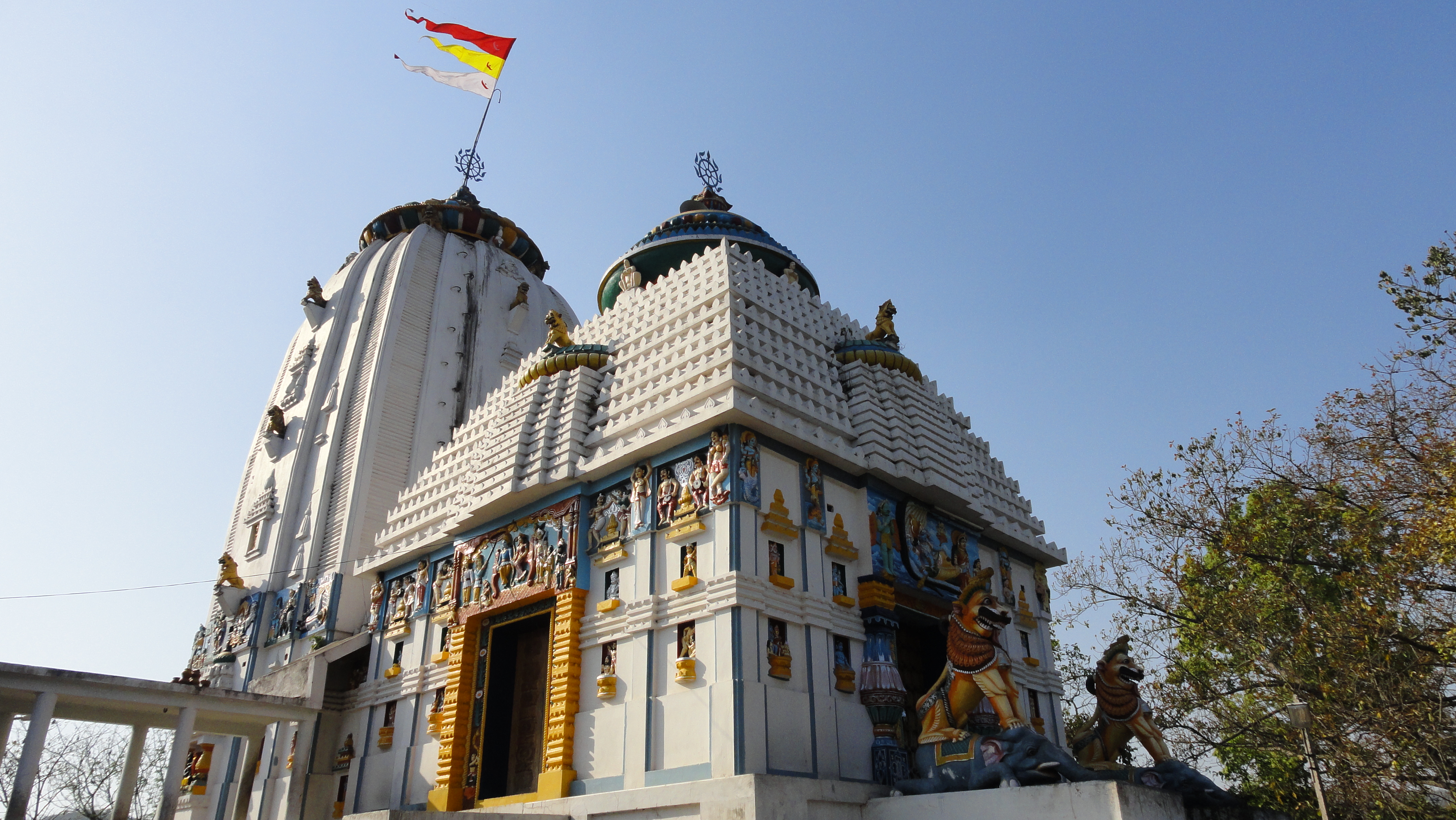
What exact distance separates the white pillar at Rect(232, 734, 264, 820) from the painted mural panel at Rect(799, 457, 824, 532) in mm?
11352

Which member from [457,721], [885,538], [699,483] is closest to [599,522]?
[699,483]

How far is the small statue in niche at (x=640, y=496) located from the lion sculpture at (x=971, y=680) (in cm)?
425

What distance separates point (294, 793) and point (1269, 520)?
57.6 feet

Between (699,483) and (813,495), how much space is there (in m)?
1.60

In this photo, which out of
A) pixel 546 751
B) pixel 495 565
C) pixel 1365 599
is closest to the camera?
pixel 546 751

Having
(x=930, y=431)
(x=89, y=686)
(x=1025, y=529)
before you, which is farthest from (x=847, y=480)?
(x=89, y=686)

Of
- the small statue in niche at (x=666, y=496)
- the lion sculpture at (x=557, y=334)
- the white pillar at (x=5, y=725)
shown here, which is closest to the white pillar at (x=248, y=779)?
the white pillar at (x=5, y=725)

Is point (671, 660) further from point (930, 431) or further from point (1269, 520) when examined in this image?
point (1269, 520)

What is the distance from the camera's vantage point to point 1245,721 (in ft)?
52.5

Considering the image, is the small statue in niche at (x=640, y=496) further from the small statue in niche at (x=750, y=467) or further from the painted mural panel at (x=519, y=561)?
the small statue in niche at (x=750, y=467)

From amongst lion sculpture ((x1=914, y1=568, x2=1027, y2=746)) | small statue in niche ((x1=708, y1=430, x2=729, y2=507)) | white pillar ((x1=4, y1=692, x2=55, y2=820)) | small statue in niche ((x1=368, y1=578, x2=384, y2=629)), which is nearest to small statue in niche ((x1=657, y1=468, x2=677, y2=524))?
small statue in niche ((x1=708, y1=430, x2=729, y2=507))

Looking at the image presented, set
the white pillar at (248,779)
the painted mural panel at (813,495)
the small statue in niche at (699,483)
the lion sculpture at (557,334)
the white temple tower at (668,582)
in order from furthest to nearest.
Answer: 1. the white pillar at (248,779)
2. the lion sculpture at (557,334)
3. the painted mural panel at (813,495)
4. the small statue in niche at (699,483)
5. the white temple tower at (668,582)

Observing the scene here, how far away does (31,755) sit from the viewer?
12883mm

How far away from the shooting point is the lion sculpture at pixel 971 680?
10625 mm
